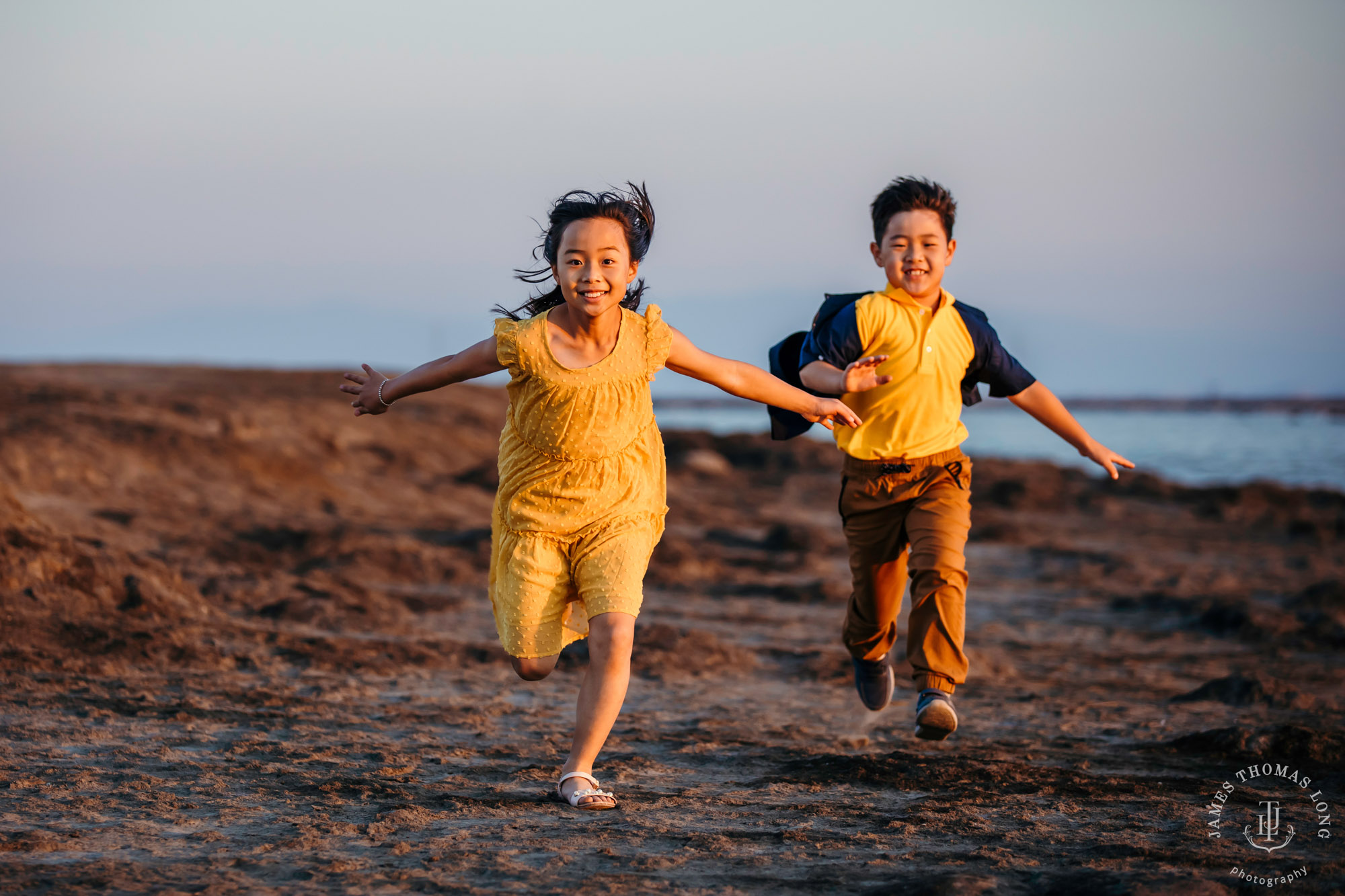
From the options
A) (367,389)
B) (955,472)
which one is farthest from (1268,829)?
(367,389)

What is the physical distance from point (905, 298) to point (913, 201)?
1.22 ft

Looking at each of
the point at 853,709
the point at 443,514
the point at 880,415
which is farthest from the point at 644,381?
the point at 443,514

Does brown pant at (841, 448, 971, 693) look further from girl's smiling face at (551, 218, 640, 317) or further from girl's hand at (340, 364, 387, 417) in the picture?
girl's hand at (340, 364, 387, 417)

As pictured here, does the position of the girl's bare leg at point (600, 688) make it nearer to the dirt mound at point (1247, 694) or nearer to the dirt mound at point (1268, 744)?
the dirt mound at point (1268, 744)

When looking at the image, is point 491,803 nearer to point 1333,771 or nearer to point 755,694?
point 755,694

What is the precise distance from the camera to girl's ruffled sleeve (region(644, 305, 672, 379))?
394 centimetres

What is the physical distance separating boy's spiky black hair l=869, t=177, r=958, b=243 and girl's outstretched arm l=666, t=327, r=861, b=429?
0.97 meters

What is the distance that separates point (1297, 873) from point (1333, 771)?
1.58 meters

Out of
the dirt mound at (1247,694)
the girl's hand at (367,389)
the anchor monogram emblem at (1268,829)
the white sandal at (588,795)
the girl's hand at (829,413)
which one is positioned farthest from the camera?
the dirt mound at (1247,694)

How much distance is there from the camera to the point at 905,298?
4.84 meters

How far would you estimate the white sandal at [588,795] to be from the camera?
149 inches

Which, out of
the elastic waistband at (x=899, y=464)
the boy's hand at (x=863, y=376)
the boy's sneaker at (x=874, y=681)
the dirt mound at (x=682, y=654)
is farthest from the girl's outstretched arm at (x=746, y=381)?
the dirt mound at (x=682, y=654)

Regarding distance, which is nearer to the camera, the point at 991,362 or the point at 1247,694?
the point at 991,362

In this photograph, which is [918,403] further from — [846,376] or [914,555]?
[914,555]
